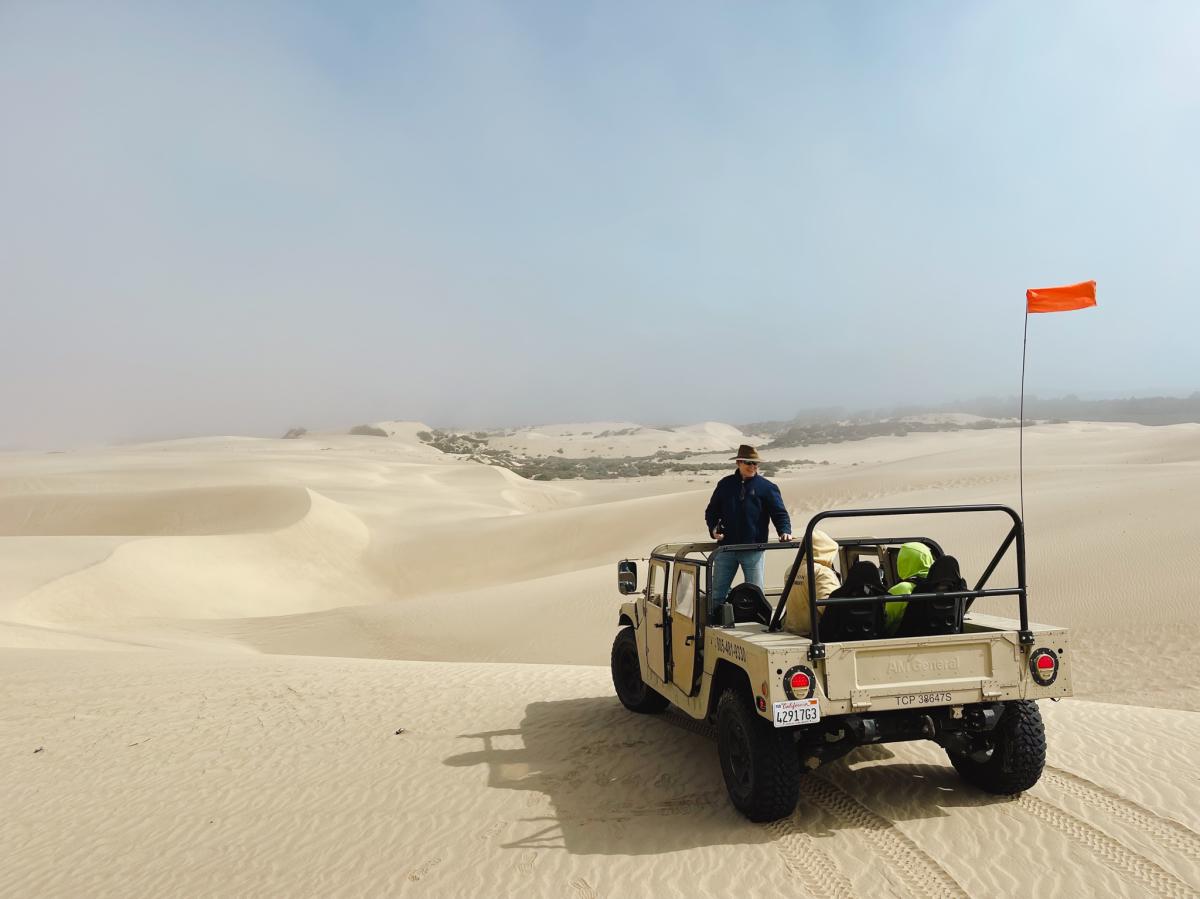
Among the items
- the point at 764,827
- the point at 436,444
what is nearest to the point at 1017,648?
the point at 764,827

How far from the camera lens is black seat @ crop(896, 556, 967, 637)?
5.29m

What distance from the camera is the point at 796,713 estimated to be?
491 cm

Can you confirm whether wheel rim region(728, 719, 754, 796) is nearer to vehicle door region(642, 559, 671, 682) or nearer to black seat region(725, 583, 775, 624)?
black seat region(725, 583, 775, 624)

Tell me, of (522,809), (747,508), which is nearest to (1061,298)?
(747,508)

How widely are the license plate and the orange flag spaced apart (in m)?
7.41

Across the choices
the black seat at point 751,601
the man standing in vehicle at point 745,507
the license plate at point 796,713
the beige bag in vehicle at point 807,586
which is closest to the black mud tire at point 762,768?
the license plate at point 796,713

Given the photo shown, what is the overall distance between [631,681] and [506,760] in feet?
5.21

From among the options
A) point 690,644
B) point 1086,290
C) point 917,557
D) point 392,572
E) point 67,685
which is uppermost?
point 1086,290

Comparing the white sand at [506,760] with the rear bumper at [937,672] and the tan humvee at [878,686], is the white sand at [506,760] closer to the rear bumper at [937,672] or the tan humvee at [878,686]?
the tan humvee at [878,686]

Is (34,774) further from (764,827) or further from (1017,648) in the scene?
(1017,648)

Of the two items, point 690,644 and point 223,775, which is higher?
point 690,644

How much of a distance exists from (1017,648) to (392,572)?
22964 mm

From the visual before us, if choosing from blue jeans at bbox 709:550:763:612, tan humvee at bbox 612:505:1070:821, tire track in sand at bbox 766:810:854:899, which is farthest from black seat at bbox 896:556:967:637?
blue jeans at bbox 709:550:763:612

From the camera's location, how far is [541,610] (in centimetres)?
1725
